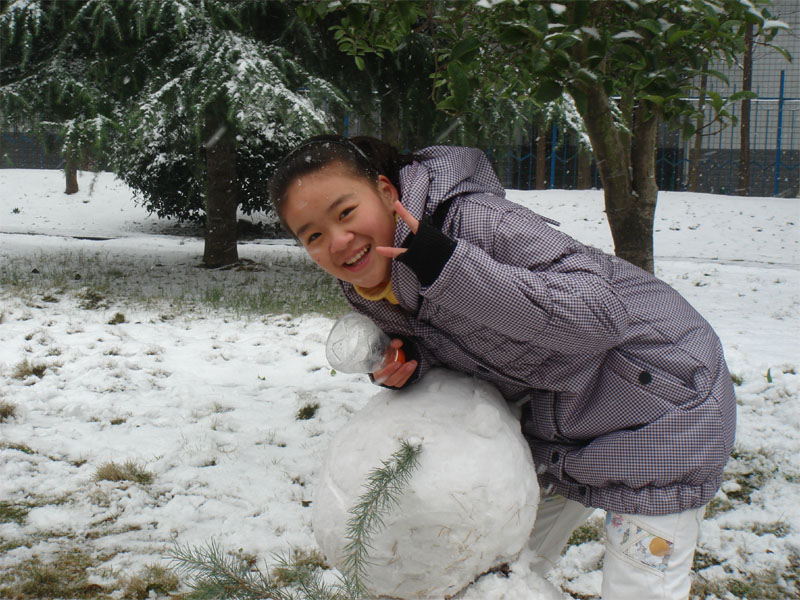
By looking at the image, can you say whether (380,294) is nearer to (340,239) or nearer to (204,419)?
(340,239)

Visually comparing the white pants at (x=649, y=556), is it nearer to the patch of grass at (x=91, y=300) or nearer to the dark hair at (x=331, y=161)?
the dark hair at (x=331, y=161)

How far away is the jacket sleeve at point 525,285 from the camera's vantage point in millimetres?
1420

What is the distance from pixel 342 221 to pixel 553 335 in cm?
54


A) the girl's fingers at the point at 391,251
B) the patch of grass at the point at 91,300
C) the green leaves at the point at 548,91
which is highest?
the green leaves at the point at 548,91

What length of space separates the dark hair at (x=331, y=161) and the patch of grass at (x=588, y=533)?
1569mm

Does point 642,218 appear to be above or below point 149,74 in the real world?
below

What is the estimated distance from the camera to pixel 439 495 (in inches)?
54.5

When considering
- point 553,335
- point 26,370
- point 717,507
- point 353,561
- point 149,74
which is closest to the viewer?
point 353,561

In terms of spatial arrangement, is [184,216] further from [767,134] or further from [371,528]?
[767,134]

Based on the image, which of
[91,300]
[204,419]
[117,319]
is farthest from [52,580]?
[91,300]

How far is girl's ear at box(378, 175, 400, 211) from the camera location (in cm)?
166

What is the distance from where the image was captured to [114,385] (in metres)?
3.67

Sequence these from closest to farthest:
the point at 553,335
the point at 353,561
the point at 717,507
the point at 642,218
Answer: the point at 353,561 → the point at 553,335 → the point at 717,507 → the point at 642,218

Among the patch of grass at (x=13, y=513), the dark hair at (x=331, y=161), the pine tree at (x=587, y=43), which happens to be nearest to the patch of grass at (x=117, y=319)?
the patch of grass at (x=13, y=513)
